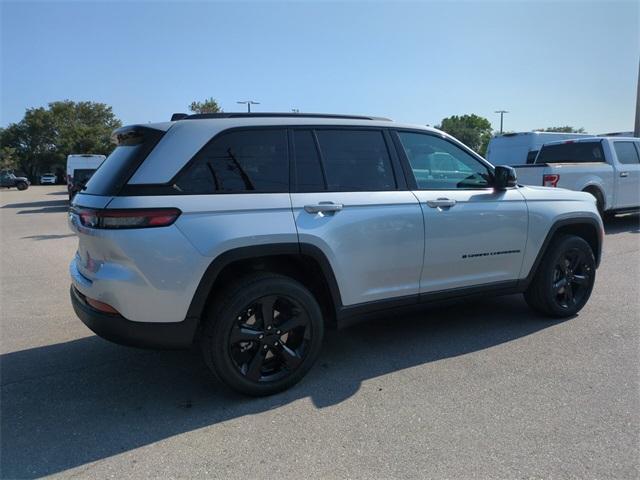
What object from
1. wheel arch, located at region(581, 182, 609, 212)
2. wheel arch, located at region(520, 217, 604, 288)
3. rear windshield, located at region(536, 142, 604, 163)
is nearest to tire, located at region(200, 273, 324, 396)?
wheel arch, located at region(520, 217, 604, 288)

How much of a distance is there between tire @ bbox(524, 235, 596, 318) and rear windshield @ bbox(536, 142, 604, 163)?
6.82 m

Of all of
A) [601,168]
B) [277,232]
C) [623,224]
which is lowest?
[623,224]

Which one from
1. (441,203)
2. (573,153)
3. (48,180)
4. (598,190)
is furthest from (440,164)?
(48,180)

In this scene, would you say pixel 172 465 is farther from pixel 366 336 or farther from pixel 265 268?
pixel 366 336

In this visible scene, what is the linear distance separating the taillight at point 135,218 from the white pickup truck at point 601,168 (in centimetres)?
811

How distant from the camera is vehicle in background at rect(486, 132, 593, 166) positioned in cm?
1395

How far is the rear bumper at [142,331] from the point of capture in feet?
9.96

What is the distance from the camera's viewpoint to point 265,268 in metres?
3.50

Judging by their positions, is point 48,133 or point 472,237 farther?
point 48,133

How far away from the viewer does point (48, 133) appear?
67.8m

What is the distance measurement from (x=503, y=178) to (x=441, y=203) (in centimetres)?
77

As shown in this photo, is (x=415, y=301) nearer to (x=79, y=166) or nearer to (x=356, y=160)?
(x=356, y=160)

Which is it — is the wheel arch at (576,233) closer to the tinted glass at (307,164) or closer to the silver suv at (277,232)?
the silver suv at (277,232)

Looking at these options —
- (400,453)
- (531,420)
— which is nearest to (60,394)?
(400,453)
